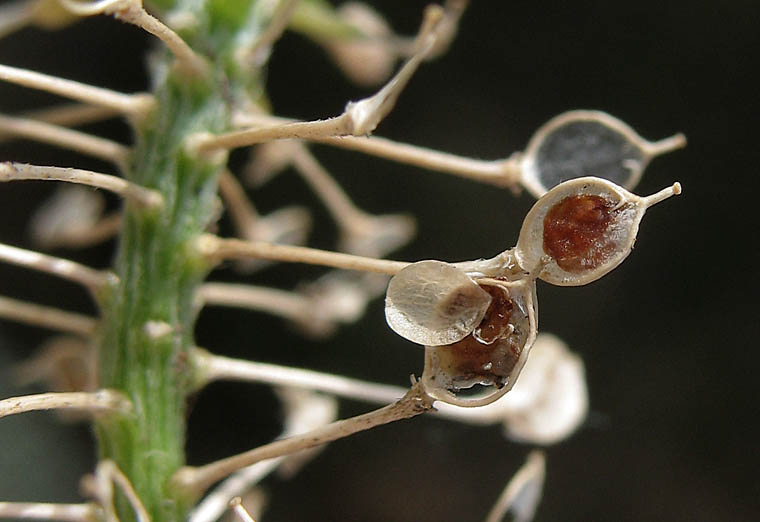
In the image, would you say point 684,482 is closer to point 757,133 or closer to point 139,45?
point 757,133

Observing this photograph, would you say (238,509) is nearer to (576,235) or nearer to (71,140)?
(576,235)

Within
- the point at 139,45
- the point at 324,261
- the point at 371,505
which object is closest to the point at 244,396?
the point at 371,505

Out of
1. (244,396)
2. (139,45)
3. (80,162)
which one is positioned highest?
(139,45)

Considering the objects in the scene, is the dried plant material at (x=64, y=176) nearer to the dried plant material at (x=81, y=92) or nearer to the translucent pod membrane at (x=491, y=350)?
the dried plant material at (x=81, y=92)

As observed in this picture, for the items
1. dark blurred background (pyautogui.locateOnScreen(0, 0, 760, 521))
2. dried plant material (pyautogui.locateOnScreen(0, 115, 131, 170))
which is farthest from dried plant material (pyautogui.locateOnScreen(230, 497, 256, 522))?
dark blurred background (pyautogui.locateOnScreen(0, 0, 760, 521))

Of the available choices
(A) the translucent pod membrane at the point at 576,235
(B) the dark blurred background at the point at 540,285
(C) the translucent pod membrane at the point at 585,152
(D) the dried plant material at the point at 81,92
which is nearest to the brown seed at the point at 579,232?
(A) the translucent pod membrane at the point at 576,235

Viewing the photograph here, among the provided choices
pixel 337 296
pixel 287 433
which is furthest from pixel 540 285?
pixel 287 433
